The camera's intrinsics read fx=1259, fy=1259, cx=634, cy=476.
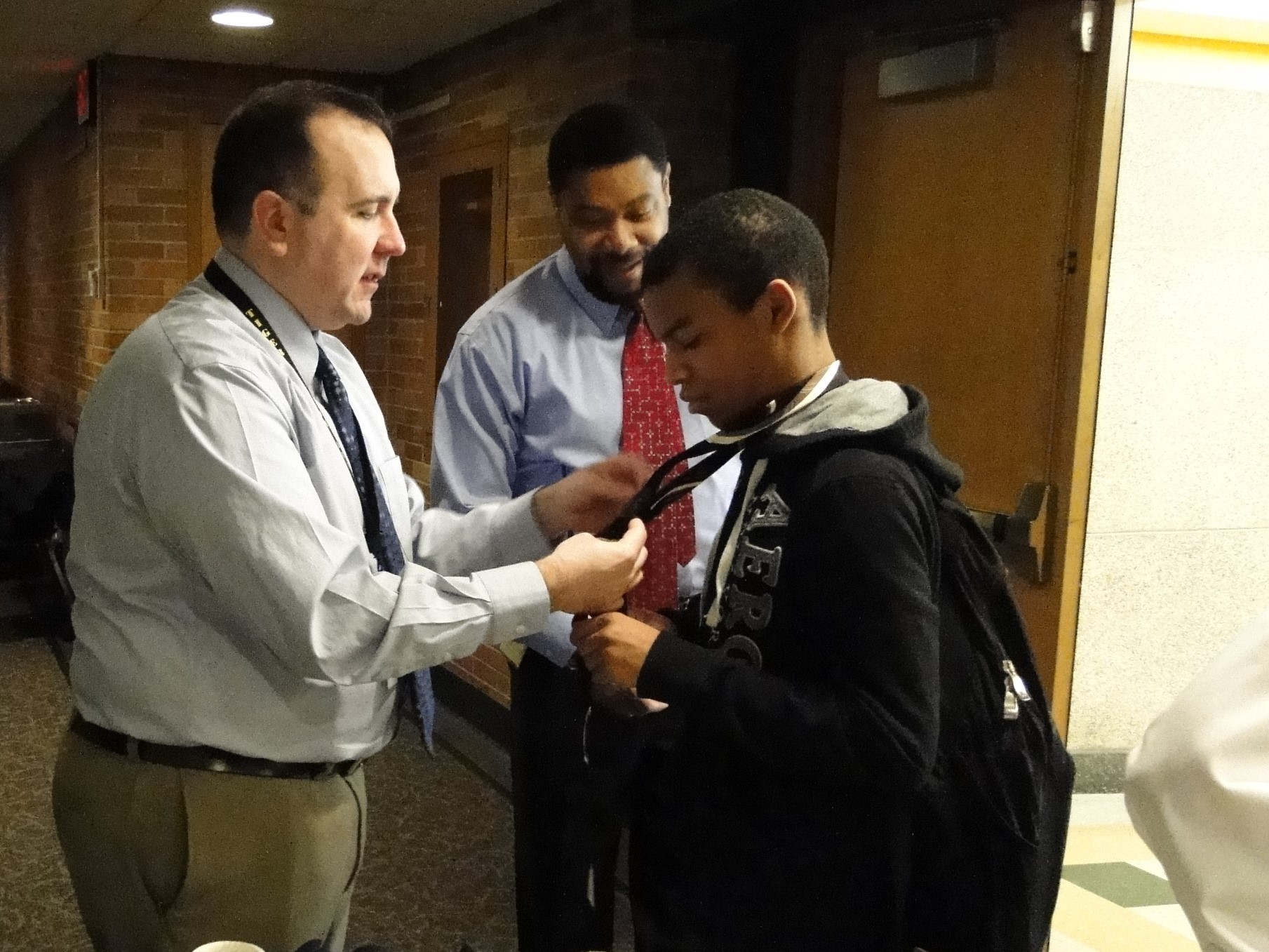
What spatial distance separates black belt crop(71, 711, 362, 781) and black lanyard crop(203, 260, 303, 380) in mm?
462

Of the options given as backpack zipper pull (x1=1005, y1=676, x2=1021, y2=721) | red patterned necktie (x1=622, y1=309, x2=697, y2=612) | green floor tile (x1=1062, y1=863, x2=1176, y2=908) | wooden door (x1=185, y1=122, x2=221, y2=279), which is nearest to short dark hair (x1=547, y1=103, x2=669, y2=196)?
red patterned necktie (x1=622, y1=309, x2=697, y2=612)

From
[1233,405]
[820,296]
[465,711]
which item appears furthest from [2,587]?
[820,296]

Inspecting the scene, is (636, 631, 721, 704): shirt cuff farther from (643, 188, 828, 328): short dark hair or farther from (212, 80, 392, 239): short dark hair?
(212, 80, 392, 239): short dark hair

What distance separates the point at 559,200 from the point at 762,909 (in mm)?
1353

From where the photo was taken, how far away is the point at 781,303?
54.3 inches

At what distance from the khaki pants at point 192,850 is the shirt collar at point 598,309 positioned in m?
1.02

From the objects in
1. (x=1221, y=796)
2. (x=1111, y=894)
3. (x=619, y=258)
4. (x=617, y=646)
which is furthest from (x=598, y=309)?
(x=1111, y=894)

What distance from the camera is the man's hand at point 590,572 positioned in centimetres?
149

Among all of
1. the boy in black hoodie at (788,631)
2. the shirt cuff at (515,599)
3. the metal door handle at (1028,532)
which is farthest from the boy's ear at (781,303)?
the metal door handle at (1028,532)

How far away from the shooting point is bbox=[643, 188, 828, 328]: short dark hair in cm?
139

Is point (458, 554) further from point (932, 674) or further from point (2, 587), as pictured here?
point (2, 587)

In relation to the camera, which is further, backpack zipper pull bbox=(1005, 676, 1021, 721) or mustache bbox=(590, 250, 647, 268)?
mustache bbox=(590, 250, 647, 268)

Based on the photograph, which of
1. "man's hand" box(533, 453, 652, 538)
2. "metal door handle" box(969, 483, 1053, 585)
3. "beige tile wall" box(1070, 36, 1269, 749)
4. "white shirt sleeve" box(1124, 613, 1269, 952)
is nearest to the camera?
"white shirt sleeve" box(1124, 613, 1269, 952)

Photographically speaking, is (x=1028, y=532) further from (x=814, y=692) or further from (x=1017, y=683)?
(x=814, y=692)
